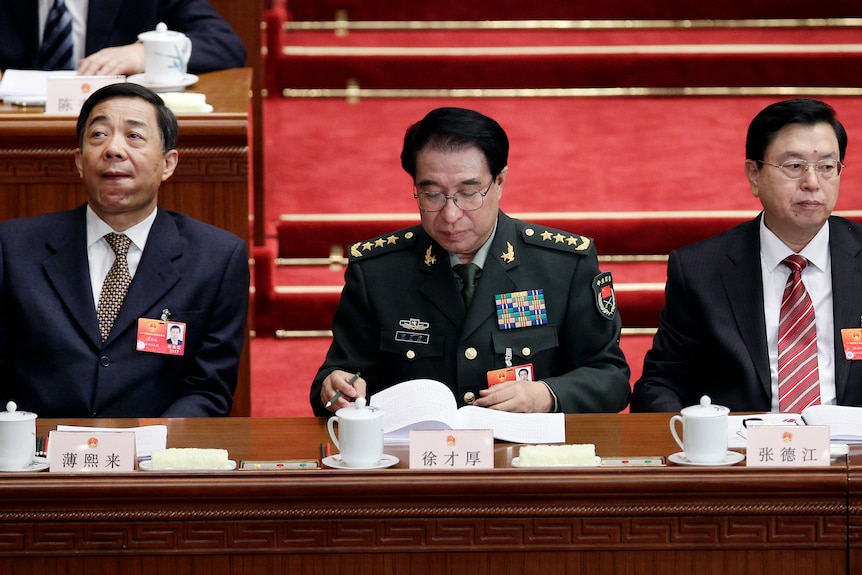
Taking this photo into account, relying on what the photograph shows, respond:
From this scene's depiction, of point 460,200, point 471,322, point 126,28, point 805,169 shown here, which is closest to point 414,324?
point 471,322

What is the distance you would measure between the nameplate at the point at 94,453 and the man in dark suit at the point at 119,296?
1.91 ft

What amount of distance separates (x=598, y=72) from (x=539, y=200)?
2.66 feet

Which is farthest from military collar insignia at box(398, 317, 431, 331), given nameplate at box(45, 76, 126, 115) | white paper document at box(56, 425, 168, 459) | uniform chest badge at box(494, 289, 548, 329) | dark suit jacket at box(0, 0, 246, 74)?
dark suit jacket at box(0, 0, 246, 74)

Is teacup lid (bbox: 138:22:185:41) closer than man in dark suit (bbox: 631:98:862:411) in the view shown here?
No

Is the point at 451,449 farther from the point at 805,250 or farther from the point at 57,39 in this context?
the point at 57,39

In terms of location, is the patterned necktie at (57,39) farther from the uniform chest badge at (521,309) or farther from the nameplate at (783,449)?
the nameplate at (783,449)

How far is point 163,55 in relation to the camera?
3396 millimetres

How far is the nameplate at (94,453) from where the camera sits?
6.72 feet

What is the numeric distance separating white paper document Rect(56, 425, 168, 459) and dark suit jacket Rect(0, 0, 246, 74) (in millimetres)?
1635

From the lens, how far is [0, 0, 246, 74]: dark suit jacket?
3.69 metres

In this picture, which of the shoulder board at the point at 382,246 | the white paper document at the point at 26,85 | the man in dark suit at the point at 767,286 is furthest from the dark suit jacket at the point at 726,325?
the white paper document at the point at 26,85

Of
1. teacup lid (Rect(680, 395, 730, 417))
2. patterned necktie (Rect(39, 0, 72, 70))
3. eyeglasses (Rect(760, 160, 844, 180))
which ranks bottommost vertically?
teacup lid (Rect(680, 395, 730, 417))

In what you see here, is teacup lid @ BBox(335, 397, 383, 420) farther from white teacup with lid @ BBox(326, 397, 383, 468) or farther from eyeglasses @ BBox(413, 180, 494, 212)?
eyeglasses @ BBox(413, 180, 494, 212)

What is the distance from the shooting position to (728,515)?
6.57 ft
